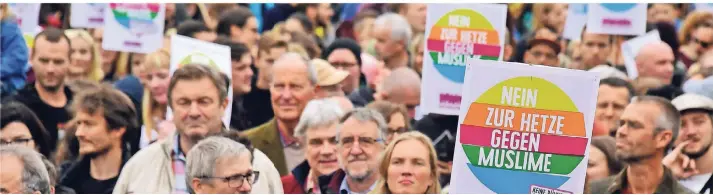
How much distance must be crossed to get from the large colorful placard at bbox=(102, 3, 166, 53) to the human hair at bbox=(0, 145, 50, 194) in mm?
4976

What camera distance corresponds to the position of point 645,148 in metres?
9.07

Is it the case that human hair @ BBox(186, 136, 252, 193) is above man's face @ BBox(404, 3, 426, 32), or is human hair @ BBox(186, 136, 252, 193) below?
below

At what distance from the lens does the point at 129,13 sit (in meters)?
13.2

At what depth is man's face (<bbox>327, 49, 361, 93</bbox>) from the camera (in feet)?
41.2

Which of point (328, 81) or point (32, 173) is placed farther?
point (328, 81)

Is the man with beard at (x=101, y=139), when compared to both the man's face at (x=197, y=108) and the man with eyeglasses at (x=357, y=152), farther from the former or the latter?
the man with eyeglasses at (x=357, y=152)

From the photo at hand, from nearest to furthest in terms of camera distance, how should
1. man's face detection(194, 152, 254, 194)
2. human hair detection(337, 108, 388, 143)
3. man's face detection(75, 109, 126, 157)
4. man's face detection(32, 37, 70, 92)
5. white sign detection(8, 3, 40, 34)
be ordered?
man's face detection(194, 152, 254, 194) < human hair detection(337, 108, 388, 143) < man's face detection(75, 109, 126, 157) < man's face detection(32, 37, 70, 92) < white sign detection(8, 3, 40, 34)

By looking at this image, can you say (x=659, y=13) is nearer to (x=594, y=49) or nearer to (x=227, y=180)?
(x=594, y=49)

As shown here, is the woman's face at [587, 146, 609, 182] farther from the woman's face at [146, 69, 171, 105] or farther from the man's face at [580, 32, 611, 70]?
the man's face at [580, 32, 611, 70]

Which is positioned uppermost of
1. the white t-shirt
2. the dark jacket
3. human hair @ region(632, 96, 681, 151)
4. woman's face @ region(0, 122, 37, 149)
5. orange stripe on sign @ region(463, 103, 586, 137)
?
orange stripe on sign @ region(463, 103, 586, 137)

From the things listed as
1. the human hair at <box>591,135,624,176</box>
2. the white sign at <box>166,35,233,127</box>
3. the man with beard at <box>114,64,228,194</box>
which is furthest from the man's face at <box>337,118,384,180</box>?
the white sign at <box>166,35,233,127</box>

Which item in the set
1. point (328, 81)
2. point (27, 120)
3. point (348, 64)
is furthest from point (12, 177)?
point (348, 64)

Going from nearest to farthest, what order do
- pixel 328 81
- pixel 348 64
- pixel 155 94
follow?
pixel 328 81
pixel 155 94
pixel 348 64

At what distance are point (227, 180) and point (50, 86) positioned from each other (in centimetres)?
364
